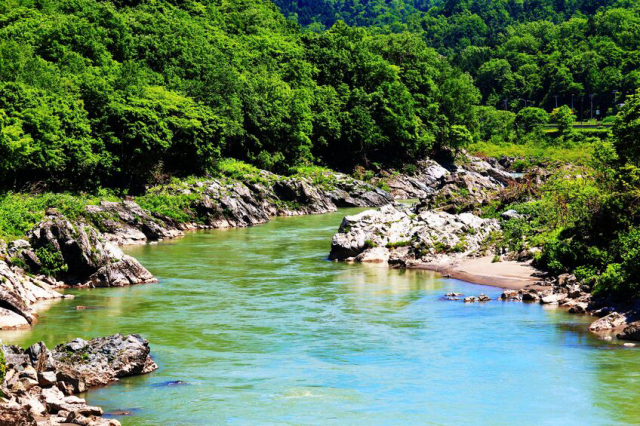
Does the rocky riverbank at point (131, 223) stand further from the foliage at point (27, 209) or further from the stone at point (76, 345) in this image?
the stone at point (76, 345)

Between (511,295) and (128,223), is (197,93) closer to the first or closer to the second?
(128,223)

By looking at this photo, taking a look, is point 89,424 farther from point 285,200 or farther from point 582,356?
point 285,200

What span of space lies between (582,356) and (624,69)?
554 feet

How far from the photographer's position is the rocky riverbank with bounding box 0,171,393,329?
131 feet

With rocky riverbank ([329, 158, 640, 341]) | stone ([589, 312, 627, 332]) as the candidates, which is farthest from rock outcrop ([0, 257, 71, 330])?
stone ([589, 312, 627, 332])

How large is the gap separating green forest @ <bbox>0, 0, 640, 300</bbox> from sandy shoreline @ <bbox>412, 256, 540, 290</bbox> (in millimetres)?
1533

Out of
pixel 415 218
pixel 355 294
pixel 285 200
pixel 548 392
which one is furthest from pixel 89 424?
pixel 285 200

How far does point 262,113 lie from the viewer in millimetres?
94812

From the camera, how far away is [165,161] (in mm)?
75938

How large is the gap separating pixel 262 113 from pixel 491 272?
54.1 metres

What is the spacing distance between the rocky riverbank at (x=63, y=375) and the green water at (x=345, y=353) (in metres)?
0.71

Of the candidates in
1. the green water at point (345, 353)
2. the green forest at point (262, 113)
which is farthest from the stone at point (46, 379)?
the green forest at point (262, 113)

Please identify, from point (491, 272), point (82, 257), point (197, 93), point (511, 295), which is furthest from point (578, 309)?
point (197, 93)

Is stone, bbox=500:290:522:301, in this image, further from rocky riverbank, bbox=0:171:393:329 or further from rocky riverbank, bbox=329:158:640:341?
rocky riverbank, bbox=0:171:393:329
